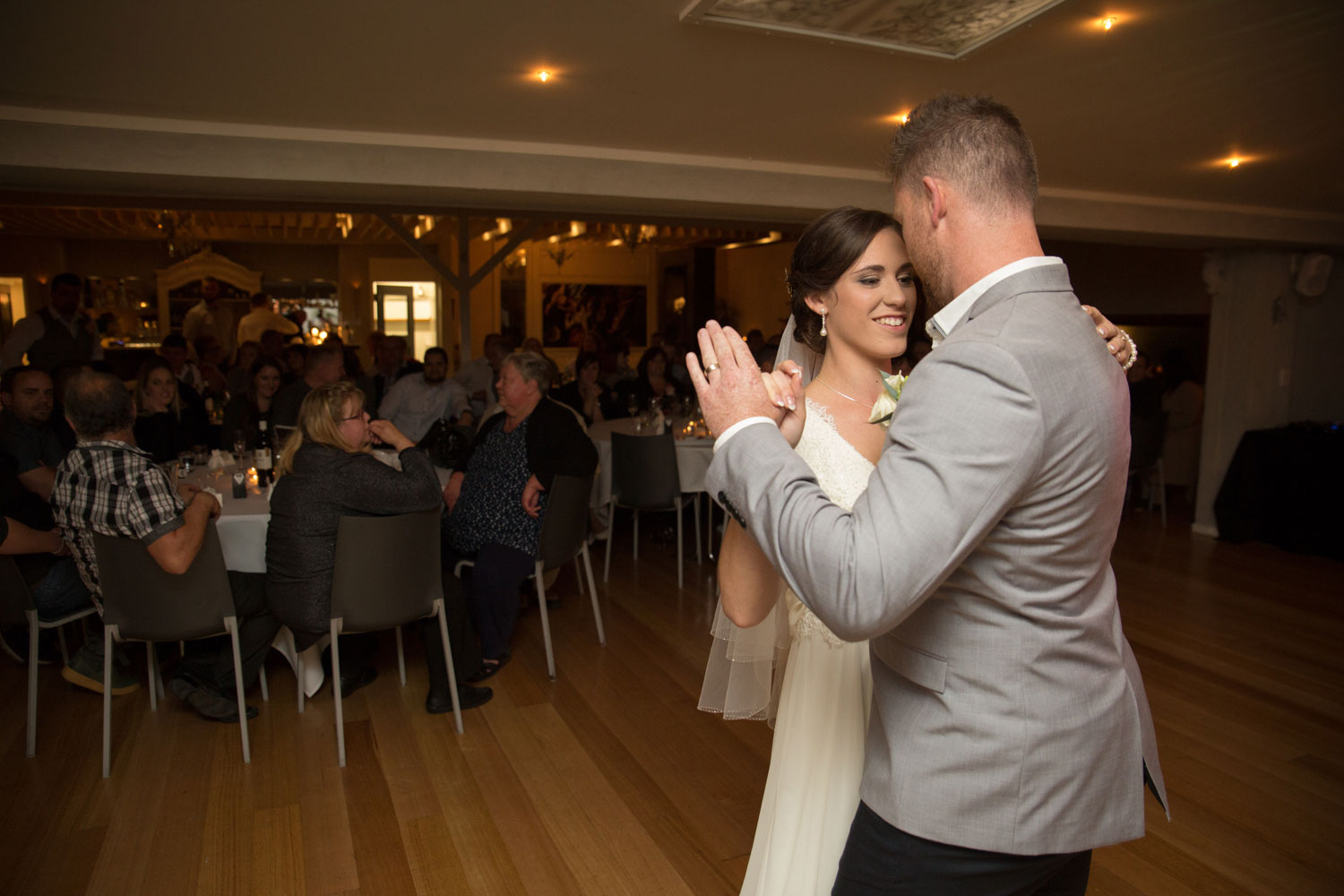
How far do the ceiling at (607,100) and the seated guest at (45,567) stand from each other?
70.5 inches

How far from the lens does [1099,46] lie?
3.34 meters

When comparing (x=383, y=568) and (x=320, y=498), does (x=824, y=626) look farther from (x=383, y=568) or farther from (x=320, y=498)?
(x=320, y=498)

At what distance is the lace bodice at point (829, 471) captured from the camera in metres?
1.76

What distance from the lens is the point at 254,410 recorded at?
7172 millimetres

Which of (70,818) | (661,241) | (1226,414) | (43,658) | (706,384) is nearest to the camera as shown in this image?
(706,384)

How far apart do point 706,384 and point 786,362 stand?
164 millimetres

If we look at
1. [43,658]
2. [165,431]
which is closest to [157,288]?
[165,431]

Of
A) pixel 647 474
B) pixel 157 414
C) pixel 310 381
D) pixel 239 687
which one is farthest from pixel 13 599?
pixel 647 474

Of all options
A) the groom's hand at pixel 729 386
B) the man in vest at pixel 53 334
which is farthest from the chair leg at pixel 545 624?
the man in vest at pixel 53 334

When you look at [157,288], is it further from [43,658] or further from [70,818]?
[70,818]

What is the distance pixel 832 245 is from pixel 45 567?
11.6 ft

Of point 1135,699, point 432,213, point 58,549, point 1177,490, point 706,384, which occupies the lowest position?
point 1177,490

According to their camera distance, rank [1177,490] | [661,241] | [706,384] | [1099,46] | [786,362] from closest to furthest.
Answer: [706,384] < [786,362] < [1099,46] < [1177,490] < [661,241]

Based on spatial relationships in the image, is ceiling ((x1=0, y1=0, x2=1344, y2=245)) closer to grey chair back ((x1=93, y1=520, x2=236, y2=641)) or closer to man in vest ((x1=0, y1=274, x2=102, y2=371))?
man in vest ((x1=0, y1=274, x2=102, y2=371))
